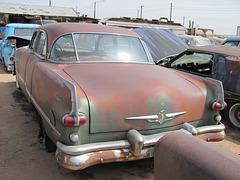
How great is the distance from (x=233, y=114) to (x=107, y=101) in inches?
123

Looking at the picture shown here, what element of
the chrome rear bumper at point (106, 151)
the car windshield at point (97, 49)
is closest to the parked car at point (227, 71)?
the car windshield at point (97, 49)

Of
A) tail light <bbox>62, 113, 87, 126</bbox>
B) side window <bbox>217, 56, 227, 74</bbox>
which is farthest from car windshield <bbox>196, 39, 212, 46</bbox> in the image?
tail light <bbox>62, 113, 87, 126</bbox>

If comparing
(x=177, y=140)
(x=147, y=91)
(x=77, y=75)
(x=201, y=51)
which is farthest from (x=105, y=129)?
(x=201, y=51)

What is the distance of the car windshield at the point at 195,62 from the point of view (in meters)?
5.15

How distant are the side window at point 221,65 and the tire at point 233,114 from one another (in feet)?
1.98

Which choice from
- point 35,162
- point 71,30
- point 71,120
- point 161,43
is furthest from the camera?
point 161,43

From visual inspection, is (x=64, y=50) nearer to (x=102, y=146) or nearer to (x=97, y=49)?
(x=97, y=49)

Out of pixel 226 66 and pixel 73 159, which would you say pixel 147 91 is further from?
pixel 226 66

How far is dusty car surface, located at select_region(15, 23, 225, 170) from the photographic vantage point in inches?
88.4

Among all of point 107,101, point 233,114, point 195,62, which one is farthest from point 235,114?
point 107,101

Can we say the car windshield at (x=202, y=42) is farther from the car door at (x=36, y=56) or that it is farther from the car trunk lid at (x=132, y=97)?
the car trunk lid at (x=132, y=97)

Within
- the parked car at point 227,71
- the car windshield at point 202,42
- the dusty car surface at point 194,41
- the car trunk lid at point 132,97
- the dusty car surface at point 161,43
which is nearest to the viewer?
the car trunk lid at point 132,97

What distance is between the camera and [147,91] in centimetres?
252

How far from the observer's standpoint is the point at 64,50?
3359mm
